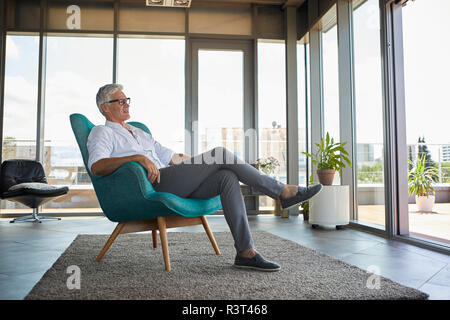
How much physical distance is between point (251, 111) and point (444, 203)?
3091mm

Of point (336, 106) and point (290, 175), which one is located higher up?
point (336, 106)

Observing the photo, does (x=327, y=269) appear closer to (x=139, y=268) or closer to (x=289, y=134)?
(x=139, y=268)

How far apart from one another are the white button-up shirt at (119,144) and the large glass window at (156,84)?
2.63 meters

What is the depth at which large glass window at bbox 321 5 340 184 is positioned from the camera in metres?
4.37

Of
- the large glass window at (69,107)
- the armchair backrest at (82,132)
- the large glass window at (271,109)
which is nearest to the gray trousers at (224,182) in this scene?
the armchair backrest at (82,132)

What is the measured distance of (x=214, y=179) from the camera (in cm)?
205

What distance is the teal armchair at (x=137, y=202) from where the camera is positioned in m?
1.93

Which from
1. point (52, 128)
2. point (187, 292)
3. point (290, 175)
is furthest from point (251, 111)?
point (187, 292)

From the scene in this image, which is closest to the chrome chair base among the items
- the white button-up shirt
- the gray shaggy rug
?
the gray shaggy rug

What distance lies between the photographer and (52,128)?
201 inches

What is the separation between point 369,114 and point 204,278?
2534mm

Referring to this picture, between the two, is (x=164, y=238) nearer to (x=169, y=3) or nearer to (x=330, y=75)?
(x=330, y=75)

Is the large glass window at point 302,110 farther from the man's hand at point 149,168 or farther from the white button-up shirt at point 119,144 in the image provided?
the man's hand at point 149,168

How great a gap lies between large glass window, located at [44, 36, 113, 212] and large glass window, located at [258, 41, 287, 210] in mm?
2120
